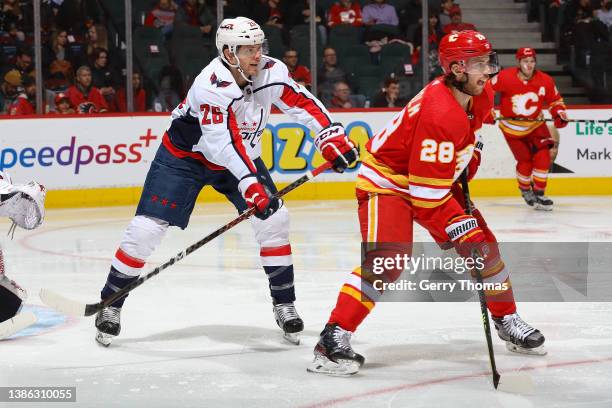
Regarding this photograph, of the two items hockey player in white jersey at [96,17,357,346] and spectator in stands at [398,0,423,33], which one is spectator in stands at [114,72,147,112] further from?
hockey player in white jersey at [96,17,357,346]

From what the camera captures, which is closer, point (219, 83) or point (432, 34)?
point (219, 83)

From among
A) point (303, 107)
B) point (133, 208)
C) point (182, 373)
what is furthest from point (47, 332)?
point (133, 208)

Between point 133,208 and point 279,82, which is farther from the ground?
point 279,82

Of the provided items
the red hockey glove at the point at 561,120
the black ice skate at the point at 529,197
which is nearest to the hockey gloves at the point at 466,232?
the red hockey glove at the point at 561,120

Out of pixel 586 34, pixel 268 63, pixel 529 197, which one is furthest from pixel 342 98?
pixel 268 63

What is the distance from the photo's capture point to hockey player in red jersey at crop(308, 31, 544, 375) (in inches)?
145

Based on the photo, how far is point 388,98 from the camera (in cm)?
1007

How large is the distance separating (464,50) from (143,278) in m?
1.43

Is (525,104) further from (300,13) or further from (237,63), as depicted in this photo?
(237,63)

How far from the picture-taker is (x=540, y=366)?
3.97 metres

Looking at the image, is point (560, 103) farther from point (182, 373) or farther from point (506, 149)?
point (182, 373)

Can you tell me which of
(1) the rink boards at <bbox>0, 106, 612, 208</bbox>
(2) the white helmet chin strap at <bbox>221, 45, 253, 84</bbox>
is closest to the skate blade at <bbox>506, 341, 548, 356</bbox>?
(2) the white helmet chin strap at <bbox>221, 45, 253, 84</bbox>

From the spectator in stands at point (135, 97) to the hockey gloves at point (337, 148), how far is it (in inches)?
215

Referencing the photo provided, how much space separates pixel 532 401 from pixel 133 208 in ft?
20.1
